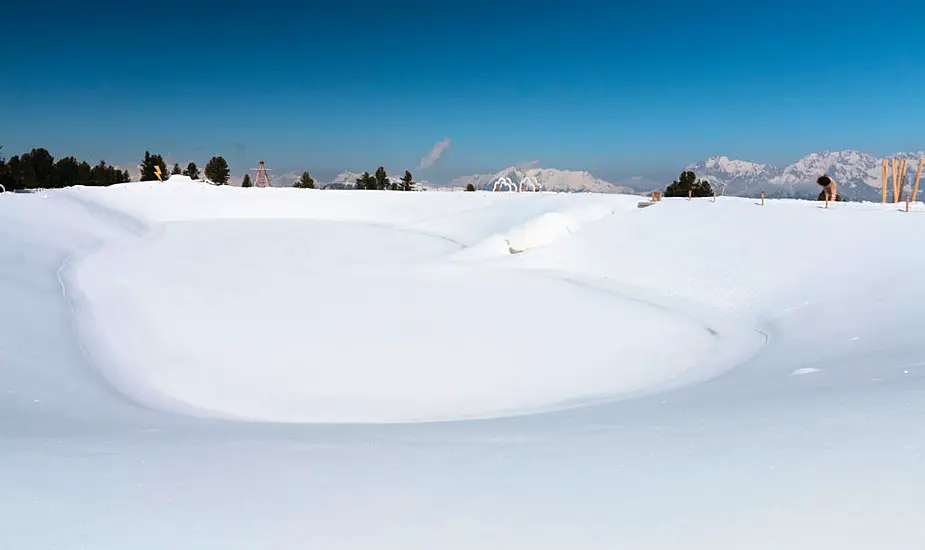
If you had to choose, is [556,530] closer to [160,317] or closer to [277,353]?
[277,353]

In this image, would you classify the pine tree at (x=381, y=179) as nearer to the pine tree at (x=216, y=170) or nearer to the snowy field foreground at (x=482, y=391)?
the pine tree at (x=216, y=170)

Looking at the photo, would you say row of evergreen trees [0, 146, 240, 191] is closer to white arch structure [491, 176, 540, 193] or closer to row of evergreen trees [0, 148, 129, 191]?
row of evergreen trees [0, 148, 129, 191]

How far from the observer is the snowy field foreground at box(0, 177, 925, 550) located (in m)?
4.53

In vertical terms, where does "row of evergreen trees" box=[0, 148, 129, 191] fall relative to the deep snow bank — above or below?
above

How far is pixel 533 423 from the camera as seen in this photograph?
25.5ft

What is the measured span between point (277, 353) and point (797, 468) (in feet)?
33.3

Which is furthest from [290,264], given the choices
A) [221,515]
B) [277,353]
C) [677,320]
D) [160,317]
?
[221,515]

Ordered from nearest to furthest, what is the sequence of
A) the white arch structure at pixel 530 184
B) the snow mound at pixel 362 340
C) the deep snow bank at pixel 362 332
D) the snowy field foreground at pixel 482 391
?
1. the snowy field foreground at pixel 482 391
2. the snow mound at pixel 362 340
3. the deep snow bank at pixel 362 332
4. the white arch structure at pixel 530 184

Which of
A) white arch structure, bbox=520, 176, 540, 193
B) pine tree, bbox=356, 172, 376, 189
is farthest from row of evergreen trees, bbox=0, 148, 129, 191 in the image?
white arch structure, bbox=520, 176, 540, 193

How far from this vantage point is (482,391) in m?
10.7

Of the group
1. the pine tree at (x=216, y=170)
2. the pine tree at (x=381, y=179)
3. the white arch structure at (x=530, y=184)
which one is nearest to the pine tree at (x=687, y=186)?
the white arch structure at (x=530, y=184)

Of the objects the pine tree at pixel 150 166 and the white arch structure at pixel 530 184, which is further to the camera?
the pine tree at pixel 150 166

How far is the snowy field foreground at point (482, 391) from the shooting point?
4.53m

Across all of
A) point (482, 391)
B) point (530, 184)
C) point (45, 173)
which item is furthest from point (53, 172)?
point (482, 391)
